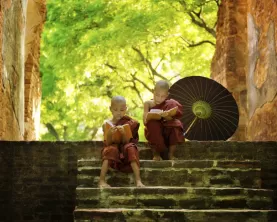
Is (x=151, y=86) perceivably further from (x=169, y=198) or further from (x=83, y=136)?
(x=169, y=198)

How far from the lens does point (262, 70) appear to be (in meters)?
10.4

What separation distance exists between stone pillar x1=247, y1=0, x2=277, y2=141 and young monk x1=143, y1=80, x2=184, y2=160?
247 centimetres

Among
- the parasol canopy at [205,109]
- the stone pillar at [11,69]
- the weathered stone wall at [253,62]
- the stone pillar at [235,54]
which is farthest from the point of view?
the stone pillar at [235,54]

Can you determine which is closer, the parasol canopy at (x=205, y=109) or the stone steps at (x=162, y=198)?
the stone steps at (x=162, y=198)

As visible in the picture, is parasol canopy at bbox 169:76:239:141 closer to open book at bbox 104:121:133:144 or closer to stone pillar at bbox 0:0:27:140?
stone pillar at bbox 0:0:27:140

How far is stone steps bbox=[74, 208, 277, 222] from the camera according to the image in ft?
19.5

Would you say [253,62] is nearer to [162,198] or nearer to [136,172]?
[136,172]

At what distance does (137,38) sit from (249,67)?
7.25 metres

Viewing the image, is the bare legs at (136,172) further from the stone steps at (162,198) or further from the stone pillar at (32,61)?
the stone pillar at (32,61)

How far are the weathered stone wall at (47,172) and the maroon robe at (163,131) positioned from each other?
0.62 metres

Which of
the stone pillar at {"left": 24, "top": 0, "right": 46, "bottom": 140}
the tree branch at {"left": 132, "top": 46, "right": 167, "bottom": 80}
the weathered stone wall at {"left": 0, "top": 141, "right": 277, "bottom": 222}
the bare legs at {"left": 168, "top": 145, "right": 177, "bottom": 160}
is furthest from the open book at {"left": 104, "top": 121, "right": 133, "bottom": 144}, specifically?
the tree branch at {"left": 132, "top": 46, "right": 167, "bottom": 80}

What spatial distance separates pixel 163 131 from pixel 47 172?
1.74m

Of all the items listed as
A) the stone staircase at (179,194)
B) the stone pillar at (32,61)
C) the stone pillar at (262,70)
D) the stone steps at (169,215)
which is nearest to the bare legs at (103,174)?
the stone staircase at (179,194)

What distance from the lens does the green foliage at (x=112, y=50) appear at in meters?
18.0
